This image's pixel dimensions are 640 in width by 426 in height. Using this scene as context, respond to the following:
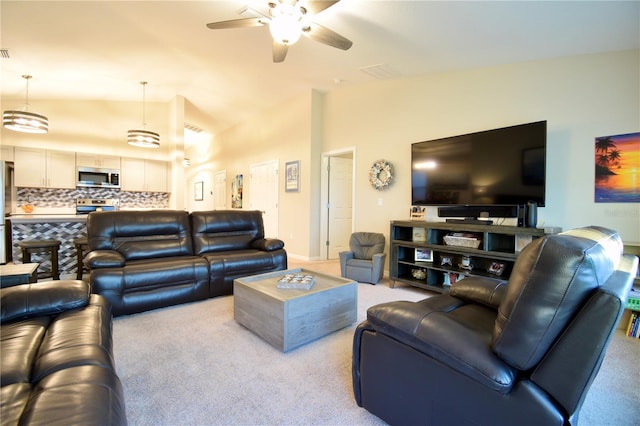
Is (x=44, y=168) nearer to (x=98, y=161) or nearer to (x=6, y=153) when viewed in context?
(x=6, y=153)

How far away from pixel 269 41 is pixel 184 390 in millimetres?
3791

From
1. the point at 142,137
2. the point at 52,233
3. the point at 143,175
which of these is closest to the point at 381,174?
the point at 142,137

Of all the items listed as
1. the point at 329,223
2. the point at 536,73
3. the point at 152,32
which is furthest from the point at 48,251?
the point at 536,73

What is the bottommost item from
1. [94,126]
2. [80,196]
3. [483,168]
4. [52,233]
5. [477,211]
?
[52,233]

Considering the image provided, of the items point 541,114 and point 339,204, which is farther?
point 339,204

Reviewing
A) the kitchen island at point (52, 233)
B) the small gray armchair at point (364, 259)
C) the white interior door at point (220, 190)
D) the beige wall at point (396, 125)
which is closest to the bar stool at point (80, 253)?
the kitchen island at point (52, 233)

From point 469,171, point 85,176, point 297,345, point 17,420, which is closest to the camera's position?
point 17,420

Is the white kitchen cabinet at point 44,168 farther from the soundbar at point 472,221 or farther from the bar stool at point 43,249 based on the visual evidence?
the soundbar at point 472,221

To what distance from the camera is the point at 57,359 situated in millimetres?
1079

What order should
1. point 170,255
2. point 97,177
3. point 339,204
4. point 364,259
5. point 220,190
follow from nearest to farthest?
1. point 170,255
2. point 364,259
3. point 339,204
4. point 97,177
5. point 220,190

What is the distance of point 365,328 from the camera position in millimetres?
1413

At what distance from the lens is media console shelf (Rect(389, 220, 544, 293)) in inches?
115

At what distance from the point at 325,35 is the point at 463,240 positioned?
8.38 feet

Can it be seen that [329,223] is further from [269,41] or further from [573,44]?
[573,44]
